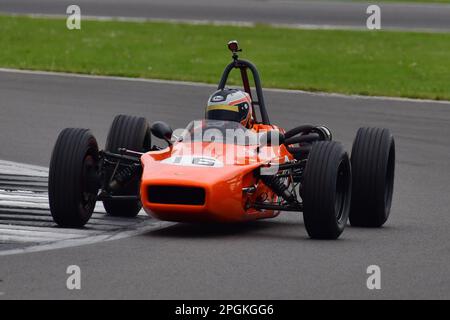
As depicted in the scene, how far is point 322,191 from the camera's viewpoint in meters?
12.2

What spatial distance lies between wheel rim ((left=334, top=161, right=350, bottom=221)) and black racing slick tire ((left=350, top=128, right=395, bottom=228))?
59 cm

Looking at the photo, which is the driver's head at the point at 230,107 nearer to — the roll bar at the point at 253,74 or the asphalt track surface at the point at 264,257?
the roll bar at the point at 253,74

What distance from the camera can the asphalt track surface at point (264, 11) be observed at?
120 ft

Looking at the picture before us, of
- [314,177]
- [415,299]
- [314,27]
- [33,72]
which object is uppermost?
[314,27]

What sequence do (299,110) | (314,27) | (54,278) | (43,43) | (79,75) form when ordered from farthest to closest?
(314,27) < (43,43) < (79,75) < (299,110) < (54,278)

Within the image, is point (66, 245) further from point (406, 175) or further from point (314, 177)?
point (406, 175)

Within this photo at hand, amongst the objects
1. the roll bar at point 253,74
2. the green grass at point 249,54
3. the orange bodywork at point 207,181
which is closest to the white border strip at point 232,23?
the green grass at point 249,54

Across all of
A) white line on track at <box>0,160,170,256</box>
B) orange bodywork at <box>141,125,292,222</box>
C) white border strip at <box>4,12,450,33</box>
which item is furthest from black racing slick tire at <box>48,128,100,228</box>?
white border strip at <box>4,12,450,33</box>

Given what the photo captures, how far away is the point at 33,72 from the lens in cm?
2675

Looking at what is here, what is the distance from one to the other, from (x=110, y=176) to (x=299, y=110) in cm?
958

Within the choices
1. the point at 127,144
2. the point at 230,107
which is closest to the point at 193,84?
the point at 127,144

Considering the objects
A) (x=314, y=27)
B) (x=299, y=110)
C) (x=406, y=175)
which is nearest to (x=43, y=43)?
(x=314, y=27)

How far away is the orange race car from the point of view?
12.1 meters

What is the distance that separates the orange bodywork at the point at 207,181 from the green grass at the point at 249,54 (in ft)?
41.1
